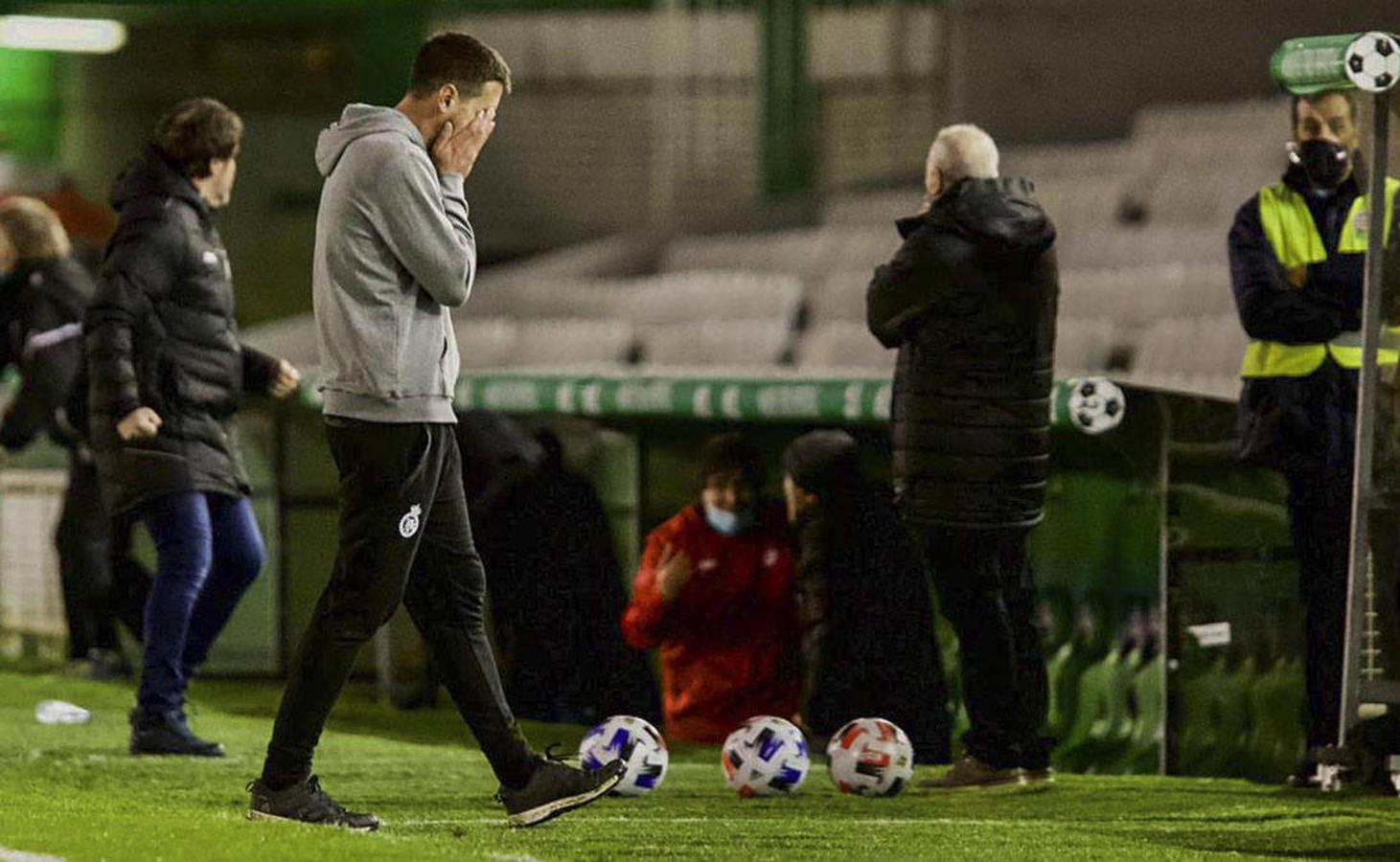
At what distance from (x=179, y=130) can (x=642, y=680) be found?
117 inches

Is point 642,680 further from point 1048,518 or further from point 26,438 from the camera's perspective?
point 26,438

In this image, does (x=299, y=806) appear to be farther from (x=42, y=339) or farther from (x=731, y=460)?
(x=42, y=339)

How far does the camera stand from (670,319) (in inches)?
625

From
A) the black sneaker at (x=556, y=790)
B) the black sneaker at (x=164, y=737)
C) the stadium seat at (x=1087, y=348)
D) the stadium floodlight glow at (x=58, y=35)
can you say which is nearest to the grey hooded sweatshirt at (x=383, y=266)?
the black sneaker at (x=556, y=790)

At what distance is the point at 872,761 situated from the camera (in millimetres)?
7312

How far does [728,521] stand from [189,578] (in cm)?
200

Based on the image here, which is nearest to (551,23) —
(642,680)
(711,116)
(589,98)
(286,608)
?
(589,98)

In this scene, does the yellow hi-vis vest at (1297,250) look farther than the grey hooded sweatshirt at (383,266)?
Yes

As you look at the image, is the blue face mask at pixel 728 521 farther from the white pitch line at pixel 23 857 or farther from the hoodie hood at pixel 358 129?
the white pitch line at pixel 23 857

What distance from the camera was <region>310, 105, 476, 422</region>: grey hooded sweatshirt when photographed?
231 inches

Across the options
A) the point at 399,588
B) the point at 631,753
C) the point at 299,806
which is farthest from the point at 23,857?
the point at 631,753

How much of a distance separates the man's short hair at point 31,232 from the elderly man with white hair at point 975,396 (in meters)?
4.47

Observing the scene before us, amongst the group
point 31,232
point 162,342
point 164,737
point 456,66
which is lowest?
point 164,737

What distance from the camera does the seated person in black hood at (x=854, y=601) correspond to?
29.3 ft
